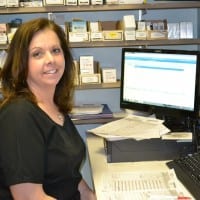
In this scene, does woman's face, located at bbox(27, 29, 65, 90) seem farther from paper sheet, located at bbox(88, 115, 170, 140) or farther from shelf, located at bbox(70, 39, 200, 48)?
shelf, located at bbox(70, 39, 200, 48)

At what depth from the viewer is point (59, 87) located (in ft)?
5.43

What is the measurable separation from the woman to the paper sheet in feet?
0.66

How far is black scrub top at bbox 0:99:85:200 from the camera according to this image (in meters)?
1.15

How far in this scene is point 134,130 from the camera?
65.6 inches

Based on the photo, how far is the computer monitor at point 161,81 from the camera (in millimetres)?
1751

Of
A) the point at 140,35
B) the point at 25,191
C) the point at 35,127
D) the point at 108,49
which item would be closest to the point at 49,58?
the point at 35,127

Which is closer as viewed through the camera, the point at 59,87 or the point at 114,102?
the point at 59,87

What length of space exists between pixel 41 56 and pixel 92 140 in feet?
2.40

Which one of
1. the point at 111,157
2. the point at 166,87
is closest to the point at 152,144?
the point at 111,157

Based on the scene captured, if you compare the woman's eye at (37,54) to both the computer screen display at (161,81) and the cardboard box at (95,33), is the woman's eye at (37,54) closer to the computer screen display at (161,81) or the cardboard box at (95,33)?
the computer screen display at (161,81)

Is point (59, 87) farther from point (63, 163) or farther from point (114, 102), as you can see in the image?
point (114, 102)

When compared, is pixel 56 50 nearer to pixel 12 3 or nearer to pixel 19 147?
pixel 19 147

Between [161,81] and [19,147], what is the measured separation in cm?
93

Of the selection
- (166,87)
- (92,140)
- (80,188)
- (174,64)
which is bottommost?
(80,188)
